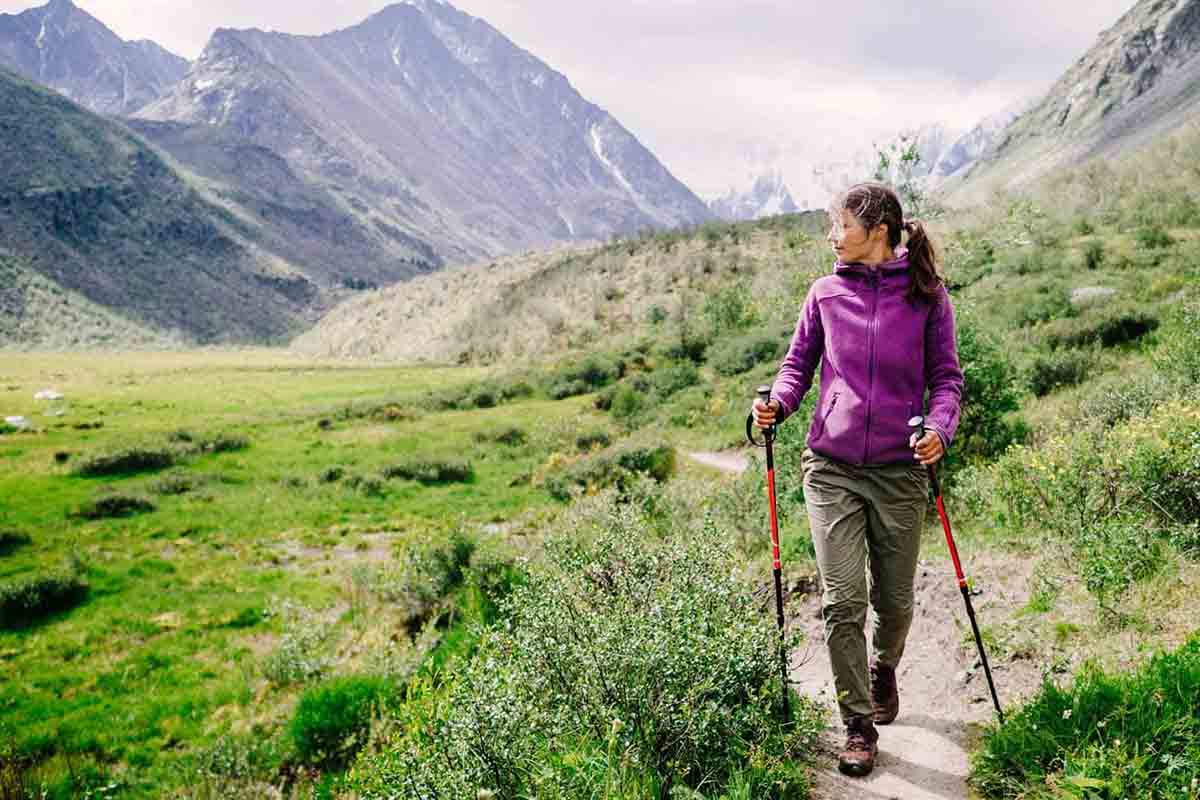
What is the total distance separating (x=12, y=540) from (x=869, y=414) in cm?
2008

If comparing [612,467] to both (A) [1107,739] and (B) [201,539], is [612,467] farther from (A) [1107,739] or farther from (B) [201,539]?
(A) [1107,739]

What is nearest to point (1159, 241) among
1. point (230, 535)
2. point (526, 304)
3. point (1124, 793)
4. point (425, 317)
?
point (1124, 793)

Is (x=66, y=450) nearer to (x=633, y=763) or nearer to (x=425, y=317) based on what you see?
(x=633, y=763)

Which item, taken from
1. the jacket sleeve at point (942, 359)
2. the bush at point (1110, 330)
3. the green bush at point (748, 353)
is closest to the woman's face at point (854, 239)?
the jacket sleeve at point (942, 359)

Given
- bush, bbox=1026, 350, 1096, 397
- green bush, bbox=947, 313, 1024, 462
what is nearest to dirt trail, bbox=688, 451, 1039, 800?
green bush, bbox=947, 313, 1024, 462

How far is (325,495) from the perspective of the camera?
2161cm

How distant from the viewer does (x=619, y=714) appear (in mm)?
3225

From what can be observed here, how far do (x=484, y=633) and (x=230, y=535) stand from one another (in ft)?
52.3

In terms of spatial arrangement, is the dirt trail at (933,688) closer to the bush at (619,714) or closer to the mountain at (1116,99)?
the bush at (619,714)

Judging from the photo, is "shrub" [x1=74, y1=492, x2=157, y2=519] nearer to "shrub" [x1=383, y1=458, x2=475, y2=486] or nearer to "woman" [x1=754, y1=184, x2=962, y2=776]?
"shrub" [x1=383, y1=458, x2=475, y2=486]

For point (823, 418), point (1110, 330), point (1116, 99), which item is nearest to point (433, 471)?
point (1110, 330)

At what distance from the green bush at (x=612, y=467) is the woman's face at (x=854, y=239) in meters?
15.7

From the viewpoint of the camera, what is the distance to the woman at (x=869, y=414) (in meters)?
3.53

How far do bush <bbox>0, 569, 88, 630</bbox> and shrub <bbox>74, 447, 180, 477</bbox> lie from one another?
12.3m
